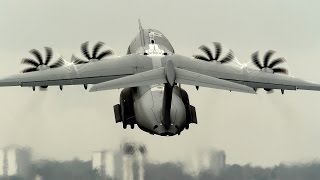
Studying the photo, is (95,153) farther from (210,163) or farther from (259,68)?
(259,68)

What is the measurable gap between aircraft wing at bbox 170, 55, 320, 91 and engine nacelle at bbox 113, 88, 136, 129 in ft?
16.4

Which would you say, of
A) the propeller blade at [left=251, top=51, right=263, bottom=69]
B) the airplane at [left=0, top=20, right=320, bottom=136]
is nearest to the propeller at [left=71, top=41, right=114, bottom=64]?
the airplane at [left=0, top=20, right=320, bottom=136]

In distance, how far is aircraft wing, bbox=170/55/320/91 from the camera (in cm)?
5875

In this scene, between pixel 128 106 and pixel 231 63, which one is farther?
pixel 231 63

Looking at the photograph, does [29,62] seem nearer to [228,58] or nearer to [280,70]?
[228,58]

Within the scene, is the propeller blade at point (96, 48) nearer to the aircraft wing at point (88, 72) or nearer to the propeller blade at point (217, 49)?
the aircraft wing at point (88, 72)

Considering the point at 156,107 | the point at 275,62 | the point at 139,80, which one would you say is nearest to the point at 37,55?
the point at 156,107

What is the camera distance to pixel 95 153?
56406 millimetres

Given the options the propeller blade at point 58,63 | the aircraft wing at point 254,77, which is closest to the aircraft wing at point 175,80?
the aircraft wing at point 254,77


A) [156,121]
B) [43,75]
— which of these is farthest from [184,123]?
[43,75]

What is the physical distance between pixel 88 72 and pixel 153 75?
970cm

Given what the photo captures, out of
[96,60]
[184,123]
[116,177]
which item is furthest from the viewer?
[96,60]

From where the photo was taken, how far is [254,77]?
194 ft

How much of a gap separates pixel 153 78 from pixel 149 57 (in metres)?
9.63
